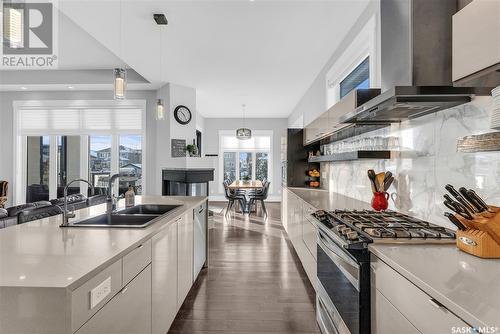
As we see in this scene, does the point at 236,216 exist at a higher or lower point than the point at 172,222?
lower

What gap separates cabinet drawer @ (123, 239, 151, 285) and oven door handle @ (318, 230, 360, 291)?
110 cm

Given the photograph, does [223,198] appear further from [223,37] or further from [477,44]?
[477,44]

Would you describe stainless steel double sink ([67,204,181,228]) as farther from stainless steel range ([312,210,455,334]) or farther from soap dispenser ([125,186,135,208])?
stainless steel range ([312,210,455,334])

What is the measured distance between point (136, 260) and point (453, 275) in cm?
136

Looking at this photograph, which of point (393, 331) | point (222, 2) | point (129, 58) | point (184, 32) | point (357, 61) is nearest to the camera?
point (393, 331)

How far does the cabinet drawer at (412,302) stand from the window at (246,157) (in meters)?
8.39

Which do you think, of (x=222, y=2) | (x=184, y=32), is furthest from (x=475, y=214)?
(x=184, y=32)

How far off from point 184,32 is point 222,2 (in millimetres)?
Result: 825

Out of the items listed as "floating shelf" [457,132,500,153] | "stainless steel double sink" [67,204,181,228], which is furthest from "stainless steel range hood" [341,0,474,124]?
"stainless steel double sink" [67,204,181,228]

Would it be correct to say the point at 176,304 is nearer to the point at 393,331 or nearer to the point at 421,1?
the point at 393,331

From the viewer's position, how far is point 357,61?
3.14 metres

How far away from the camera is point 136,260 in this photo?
4.31 ft

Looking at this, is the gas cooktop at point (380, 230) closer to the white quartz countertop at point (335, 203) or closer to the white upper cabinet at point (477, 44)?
the white quartz countertop at point (335, 203)

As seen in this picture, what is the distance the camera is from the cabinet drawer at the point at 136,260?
1208 millimetres
